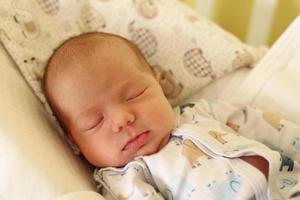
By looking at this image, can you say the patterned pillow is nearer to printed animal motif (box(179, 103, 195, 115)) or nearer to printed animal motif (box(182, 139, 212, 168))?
printed animal motif (box(179, 103, 195, 115))

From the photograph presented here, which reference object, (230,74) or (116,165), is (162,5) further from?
(116,165)

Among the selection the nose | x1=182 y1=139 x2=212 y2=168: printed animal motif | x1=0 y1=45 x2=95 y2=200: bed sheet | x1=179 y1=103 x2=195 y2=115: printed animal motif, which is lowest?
x1=179 y1=103 x2=195 y2=115: printed animal motif

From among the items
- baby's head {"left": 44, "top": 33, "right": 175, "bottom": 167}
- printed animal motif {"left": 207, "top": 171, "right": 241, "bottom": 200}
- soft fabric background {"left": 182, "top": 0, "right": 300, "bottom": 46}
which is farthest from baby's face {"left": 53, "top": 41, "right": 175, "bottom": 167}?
soft fabric background {"left": 182, "top": 0, "right": 300, "bottom": 46}

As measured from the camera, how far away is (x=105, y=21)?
1.05m

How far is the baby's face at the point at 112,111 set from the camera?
85 cm

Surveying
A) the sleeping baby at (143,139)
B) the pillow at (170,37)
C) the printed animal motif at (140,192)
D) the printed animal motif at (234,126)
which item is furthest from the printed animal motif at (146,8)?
the printed animal motif at (140,192)

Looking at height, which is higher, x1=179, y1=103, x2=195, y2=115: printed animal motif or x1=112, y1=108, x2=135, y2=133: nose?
x1=112, y1=108, x2=135, y2=133: nose

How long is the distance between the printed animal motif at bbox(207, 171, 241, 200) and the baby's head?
4.6 inches

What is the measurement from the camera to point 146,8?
3.47 ft

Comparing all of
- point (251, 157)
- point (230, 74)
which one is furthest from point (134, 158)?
point (230, 74)

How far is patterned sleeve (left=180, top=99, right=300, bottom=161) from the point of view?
93 centimetres

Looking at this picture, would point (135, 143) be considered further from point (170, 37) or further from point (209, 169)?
point (170, 37)

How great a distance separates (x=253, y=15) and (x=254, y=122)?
13.0 inches

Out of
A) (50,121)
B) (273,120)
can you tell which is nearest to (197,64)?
(273,120)
